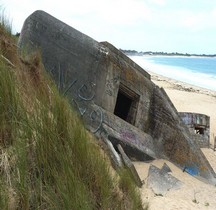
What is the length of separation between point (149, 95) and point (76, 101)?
1.74 metres

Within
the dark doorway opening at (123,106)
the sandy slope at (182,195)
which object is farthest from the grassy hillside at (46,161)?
the dark doorway opening at (123,106)

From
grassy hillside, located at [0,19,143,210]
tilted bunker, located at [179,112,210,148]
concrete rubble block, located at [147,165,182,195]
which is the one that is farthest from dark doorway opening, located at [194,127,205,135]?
grassy hillside, located at [0,19,143,210]

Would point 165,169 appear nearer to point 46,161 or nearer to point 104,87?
point 104,87

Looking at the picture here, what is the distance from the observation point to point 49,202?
7.99 feet

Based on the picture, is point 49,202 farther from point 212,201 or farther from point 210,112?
point 210,112

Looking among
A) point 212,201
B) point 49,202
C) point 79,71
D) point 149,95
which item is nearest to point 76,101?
point 79,71

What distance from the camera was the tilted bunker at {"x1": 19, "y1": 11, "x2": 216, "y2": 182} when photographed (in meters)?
6.20

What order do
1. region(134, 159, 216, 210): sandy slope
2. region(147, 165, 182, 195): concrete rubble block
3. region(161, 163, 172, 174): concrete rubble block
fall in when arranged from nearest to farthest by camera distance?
region(134, 159, 216, 210): sandy slope < region(147, 165, 182, 195): concrete rubble block < region(161, 163, 172, 174): concrete rubble block

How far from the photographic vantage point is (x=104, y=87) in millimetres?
6426

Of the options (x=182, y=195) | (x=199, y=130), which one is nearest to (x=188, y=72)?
(x=199, y=130)

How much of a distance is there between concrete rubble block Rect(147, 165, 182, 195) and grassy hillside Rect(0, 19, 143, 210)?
240 centimetres

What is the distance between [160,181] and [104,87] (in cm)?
190

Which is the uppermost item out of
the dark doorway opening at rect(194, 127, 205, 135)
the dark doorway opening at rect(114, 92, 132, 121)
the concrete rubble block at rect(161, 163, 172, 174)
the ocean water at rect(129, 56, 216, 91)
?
the ocean water at rect(129, 56, 216, 91)

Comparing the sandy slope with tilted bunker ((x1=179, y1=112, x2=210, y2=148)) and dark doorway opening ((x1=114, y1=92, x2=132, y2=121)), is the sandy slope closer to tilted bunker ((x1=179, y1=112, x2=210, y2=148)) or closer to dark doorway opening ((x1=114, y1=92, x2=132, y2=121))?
dark doorway opening ((x1=114, y1=92, x2=132, y2=121))
